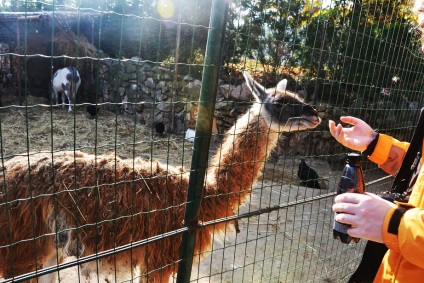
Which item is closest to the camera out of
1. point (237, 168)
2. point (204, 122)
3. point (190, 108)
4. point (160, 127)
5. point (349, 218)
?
point (349, 218)

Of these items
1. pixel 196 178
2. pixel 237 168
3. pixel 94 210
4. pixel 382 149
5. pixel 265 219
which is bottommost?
pixel 265 219

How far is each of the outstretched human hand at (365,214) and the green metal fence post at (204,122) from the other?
0.82m

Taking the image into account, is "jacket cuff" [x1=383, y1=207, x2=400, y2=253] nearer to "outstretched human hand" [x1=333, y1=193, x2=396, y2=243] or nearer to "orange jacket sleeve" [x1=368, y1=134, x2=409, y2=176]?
"outstretched human hand" [x1=333, y1=193, x2=396, y2=243]

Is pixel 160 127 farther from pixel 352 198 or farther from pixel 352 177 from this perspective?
pixel 352 198

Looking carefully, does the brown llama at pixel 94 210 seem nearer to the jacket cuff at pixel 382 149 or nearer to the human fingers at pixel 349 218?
the jacket cuff at pixel 382 149

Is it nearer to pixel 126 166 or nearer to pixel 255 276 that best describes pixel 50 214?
pixel 126 166

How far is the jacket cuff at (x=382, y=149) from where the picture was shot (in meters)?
1.94

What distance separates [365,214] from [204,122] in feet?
3.03

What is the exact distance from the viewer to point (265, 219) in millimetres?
4988

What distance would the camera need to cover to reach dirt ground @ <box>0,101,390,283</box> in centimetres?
301

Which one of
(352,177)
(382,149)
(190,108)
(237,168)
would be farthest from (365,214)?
(190,108)

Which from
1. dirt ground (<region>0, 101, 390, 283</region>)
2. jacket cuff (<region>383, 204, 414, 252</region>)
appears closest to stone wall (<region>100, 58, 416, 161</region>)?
dirt ground (<region>0, 101, 390, 283</region>)

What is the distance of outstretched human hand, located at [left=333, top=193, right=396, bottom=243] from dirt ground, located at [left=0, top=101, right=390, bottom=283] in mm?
855

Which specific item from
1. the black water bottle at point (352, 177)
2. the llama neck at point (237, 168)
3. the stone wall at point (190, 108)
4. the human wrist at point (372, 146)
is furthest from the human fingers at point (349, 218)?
the stone wall at point (190, 108)
